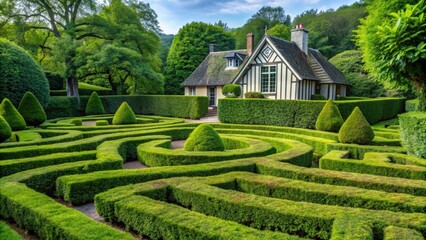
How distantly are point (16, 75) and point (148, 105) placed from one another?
13812 mm

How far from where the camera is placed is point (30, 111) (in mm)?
17828

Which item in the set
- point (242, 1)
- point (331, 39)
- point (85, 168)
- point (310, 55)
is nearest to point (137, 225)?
point (85, 168)

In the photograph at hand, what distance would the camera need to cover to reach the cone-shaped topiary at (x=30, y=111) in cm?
1775

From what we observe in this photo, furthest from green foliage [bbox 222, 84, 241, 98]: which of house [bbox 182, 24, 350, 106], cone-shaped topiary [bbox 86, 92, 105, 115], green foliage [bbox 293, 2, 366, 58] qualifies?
green foliage [bbox 293, 2, 366, 58]

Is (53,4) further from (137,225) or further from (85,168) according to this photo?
(137,225)

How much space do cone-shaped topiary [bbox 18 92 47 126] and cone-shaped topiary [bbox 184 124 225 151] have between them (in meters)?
11.8

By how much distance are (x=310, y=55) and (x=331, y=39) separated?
2767 cm

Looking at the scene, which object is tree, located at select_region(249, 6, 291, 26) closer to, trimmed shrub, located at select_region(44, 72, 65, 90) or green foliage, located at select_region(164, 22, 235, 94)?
green foliage, located at select_region(164, 22, 235, 94)

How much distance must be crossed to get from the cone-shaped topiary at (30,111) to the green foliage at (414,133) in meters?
19.2

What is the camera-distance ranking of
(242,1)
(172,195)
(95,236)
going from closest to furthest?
(95,236) < (172,195) < (242,1)

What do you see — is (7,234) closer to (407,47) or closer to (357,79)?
(407,47)

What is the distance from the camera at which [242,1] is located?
932 inches

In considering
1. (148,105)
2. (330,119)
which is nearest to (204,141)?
(330,119)

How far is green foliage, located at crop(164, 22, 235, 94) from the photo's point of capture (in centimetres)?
4697
